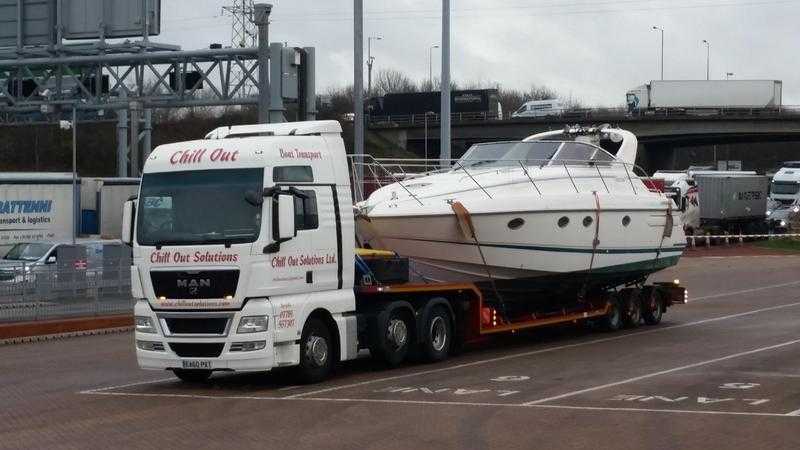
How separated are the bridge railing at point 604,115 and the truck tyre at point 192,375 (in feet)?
219

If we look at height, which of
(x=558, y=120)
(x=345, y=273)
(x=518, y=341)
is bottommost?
(x=518, y=341)

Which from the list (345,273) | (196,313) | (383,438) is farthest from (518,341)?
(383,438)

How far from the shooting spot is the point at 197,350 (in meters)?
16.0

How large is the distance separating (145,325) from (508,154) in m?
8.19

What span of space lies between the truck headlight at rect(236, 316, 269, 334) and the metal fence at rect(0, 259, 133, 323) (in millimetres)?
11157

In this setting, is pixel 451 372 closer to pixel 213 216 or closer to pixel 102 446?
pixel 213 216

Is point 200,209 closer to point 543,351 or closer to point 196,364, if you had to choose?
point 196,364

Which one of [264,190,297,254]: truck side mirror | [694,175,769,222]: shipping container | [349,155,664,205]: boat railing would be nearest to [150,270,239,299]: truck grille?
[264,190,297,254]: truck side mirror

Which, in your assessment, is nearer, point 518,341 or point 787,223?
point 518,341

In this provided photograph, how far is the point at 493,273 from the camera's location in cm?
2033

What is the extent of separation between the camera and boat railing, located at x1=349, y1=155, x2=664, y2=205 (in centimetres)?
2064

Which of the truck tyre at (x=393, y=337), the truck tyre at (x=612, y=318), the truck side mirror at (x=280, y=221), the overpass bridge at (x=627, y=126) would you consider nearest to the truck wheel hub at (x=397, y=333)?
the truck tyre at (x=393, y=337)

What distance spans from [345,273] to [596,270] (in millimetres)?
6454

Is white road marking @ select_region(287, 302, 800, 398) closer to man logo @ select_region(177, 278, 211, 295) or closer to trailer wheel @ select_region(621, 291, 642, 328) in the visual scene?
trailer wheel @ select_region(621, 291, 642, 328)
